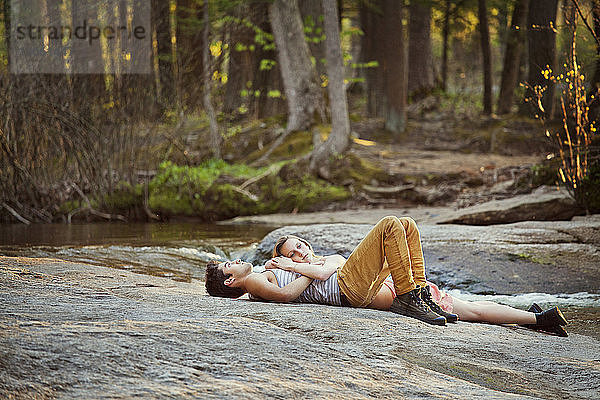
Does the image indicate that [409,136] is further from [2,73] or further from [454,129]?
[2,73]

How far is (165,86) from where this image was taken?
1310 centimetres

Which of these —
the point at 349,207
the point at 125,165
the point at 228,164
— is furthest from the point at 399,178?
the point at 125,165

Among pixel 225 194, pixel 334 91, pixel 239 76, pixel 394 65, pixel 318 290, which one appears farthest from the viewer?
pixel 239 76

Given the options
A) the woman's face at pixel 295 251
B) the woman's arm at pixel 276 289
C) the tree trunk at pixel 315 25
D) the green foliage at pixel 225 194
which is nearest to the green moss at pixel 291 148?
the green foliage at pixel 225 194

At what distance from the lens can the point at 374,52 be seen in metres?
19.5

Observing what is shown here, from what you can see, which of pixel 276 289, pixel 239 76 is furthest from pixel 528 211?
pixel 239 76

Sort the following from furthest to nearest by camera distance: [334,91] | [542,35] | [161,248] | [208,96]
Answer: [542,35] → [208,96] → [334,91] → [161,248]

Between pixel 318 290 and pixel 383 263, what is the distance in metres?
0.52

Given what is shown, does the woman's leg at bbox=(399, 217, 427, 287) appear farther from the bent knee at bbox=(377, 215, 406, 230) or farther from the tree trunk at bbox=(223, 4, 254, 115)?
the tree trunk at bbox=(223, 4, 254, 115)

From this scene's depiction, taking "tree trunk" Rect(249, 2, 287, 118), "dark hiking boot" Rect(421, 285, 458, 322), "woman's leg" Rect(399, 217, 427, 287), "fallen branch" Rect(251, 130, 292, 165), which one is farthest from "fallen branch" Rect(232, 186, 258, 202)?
"dark hiking boot" Rect(421, 285, 458, 322)

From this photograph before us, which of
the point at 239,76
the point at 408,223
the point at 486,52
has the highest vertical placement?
the point at 486,52

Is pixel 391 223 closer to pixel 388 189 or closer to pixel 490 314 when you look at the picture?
pixel 490 314

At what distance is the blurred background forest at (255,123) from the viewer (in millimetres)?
10727

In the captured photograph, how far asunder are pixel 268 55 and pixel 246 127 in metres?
2.66
